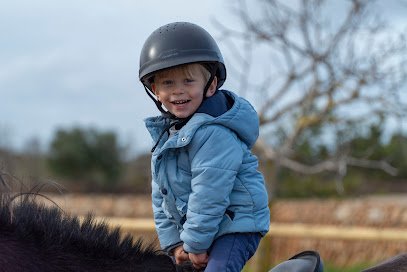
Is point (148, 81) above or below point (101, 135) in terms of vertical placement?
above

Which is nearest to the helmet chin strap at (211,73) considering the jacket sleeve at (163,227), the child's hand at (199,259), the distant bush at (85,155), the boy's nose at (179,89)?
the boy's nose at (179,89)

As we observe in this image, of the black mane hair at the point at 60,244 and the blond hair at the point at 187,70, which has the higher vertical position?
the blond hair at the point at 187,70

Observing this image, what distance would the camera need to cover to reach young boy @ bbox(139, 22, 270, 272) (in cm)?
306

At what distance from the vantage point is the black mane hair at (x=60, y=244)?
2.71m

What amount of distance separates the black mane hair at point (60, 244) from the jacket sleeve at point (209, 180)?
0.61 feet

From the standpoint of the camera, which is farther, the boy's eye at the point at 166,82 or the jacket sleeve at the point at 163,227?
the jacket sleeve at the point at 163,227

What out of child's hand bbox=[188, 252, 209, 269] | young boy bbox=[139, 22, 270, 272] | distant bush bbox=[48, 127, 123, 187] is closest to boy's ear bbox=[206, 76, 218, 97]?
young boy bbox=[139, 22, 270, 272]

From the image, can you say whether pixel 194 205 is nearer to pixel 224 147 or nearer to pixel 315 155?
pixel 224 147

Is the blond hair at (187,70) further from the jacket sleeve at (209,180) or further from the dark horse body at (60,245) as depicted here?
the dark horse body at (60,245)

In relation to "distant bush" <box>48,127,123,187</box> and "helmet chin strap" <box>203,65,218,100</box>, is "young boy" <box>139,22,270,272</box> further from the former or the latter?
"distant bush" <box>48,127,123,187</box>

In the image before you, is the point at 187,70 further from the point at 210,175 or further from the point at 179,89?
the point at 210,175

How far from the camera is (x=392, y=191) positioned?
105ft

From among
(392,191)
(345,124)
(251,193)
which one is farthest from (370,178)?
(251,193)

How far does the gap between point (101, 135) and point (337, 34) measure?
1084 inches
